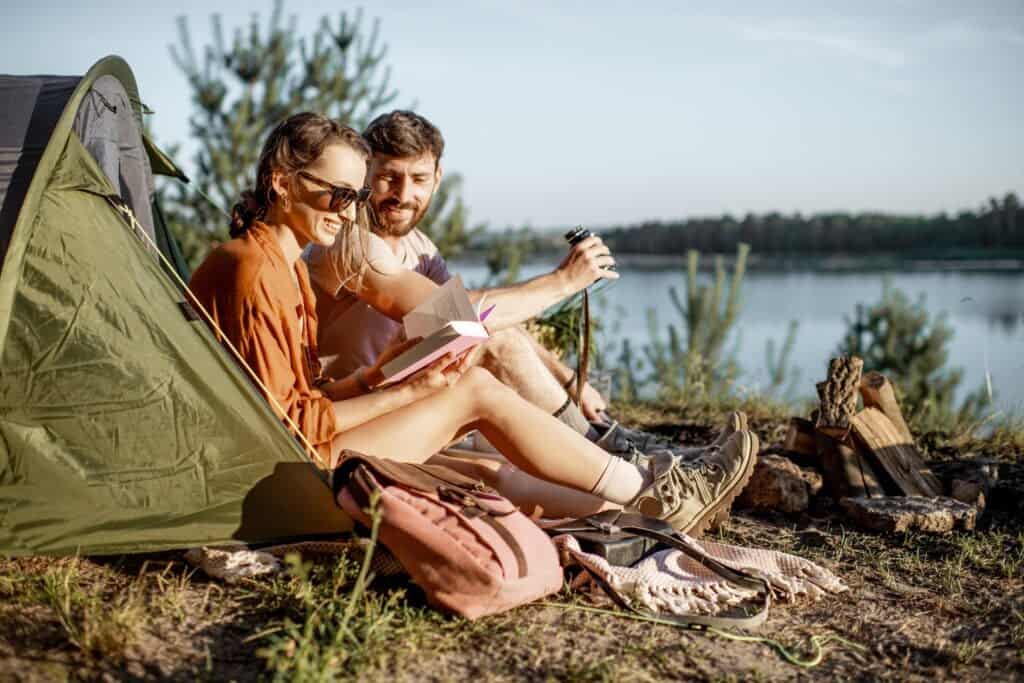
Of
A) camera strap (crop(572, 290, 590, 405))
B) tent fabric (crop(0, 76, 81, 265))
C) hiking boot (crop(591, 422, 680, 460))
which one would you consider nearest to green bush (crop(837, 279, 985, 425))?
hiking boot (crop(591, 422, 680, 460))

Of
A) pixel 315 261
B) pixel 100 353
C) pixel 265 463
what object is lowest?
pixel 265 463

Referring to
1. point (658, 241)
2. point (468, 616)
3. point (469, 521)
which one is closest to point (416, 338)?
point (469, 521)

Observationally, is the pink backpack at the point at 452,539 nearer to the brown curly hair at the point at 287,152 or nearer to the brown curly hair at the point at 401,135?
the brown curly hair at the point at 287,152

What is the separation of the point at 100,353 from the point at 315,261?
1047mm

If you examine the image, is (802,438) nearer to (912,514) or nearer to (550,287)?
(912,514)

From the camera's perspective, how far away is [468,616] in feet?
7.75

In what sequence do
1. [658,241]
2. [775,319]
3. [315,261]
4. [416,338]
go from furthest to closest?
[658,241] < [775,319] < [315,261] < [416,338]

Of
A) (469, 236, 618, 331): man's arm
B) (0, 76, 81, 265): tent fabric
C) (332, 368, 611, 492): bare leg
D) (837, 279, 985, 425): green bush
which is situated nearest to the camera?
(0, 76, 81, 265): tent fabric

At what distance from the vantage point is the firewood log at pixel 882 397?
156 inches

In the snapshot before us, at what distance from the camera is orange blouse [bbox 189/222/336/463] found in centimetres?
256

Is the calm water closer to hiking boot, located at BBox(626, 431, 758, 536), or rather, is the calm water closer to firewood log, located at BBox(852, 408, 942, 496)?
firewood log, located at BBox(852, 408, 942, 496)

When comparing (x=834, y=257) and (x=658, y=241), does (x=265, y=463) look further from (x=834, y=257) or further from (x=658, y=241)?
(x=834, y=257)

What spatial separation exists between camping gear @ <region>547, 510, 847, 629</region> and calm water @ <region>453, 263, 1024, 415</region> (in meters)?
2.53

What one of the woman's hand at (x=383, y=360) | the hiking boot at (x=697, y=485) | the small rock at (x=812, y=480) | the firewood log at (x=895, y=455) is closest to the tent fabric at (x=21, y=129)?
the woman's hand at (x=383, y=360)
